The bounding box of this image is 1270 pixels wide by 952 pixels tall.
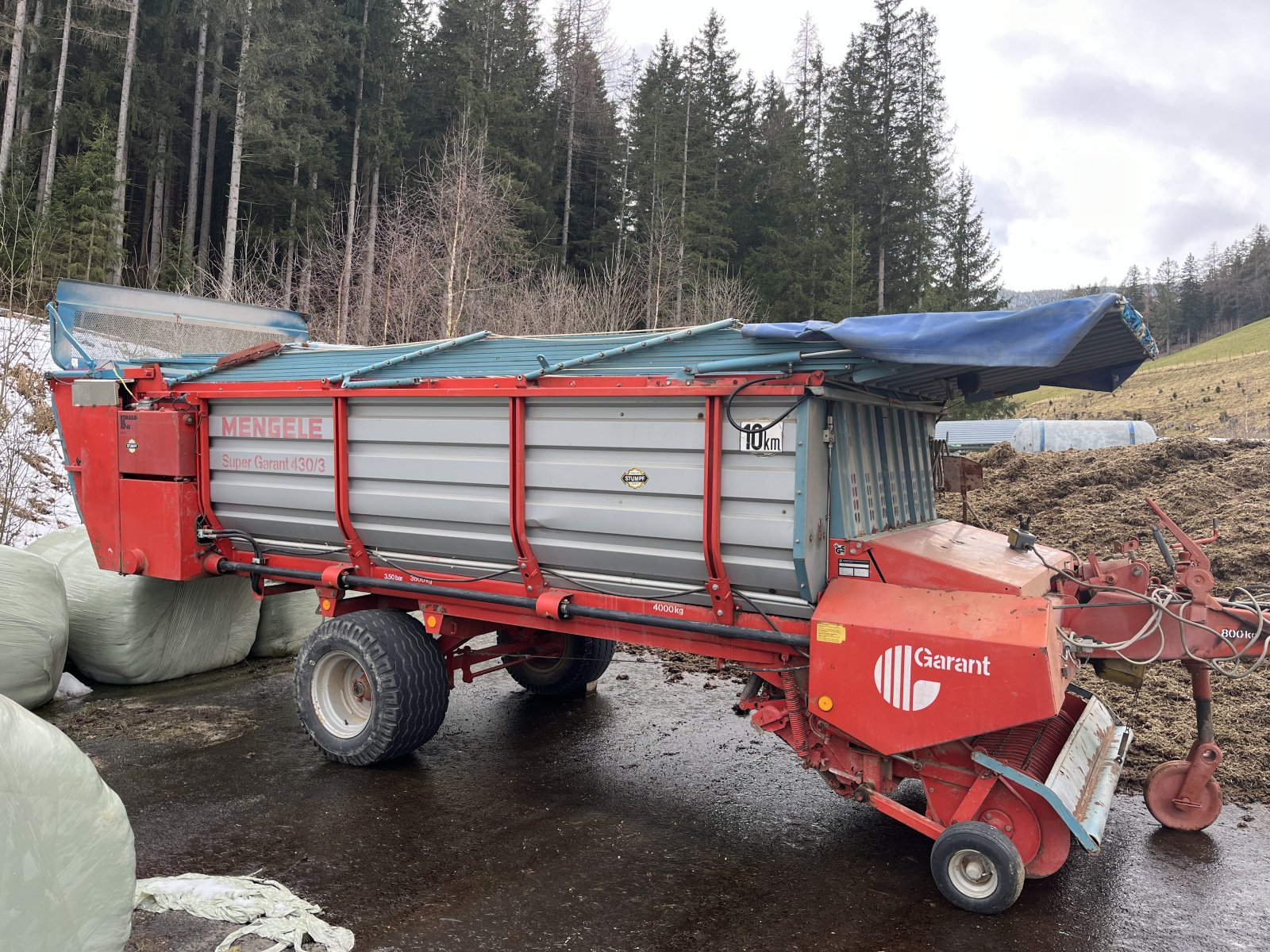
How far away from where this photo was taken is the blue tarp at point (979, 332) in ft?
11.4

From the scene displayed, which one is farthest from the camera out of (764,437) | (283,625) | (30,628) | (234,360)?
(283,625)

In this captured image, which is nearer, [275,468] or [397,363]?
[397,363]

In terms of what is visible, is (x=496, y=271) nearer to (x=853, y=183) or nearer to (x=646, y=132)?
(x=646, y=132)

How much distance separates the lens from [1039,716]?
3.49 metres

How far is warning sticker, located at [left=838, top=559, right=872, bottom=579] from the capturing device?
13.3ft

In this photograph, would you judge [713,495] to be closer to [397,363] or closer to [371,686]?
[397,363]

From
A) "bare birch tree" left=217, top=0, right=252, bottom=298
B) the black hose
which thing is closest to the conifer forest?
"bare birch tree" left=217, top=0, right=252, bottom=298

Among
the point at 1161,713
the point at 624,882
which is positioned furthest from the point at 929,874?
the point at 1161,713

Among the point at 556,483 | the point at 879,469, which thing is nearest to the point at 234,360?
the point at 556,483

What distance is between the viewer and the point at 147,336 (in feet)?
22.7

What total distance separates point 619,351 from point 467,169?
14.7 metres

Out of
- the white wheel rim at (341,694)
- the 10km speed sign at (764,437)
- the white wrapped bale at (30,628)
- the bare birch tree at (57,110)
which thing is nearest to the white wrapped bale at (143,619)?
the white wrapped bale at (30,628)

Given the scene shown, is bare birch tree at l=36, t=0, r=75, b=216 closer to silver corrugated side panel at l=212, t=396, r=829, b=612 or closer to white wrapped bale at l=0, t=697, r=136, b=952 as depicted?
silver corrugated side panel at l=212, t=396, r=829, b=612

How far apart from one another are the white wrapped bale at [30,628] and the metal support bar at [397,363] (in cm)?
272
